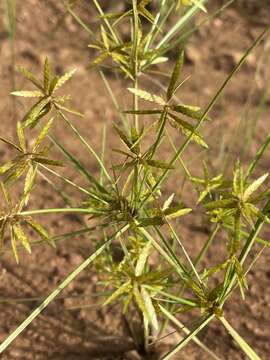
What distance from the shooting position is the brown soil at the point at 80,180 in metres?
1.51

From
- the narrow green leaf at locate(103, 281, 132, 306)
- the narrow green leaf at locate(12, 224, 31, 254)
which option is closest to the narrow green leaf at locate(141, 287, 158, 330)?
the narrow green leaf at locate(103, 281, 132, 306)

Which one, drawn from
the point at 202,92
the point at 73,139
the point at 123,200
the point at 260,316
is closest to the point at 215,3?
the point at 202,92

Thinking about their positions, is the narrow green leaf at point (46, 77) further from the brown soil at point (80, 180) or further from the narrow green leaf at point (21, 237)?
the brown soil at point (80, 180)

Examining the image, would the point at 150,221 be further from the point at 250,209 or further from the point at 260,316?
the point at 260,316

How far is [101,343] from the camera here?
1518mm

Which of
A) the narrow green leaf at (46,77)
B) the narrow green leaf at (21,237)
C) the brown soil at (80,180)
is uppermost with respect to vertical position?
the narrow green leaf at (46,77)

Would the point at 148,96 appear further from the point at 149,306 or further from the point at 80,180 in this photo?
the point at 80,180

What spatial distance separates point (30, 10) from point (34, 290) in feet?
4.52

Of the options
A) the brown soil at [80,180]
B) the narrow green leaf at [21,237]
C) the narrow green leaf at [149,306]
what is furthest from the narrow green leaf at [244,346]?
the brown soil at [80,180]

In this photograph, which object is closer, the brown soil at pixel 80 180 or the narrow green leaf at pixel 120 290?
the narrow green leaf at pixel 120 290

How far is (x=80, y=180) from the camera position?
1940 mm

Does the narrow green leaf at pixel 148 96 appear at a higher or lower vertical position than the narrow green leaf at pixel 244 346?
higher

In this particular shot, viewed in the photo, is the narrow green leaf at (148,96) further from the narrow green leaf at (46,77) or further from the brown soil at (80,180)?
the brown soil at (80,180)

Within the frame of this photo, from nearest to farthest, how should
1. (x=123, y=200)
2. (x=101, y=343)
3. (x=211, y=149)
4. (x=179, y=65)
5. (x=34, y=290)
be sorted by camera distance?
(x=179, y=65) < (x=123, y=200) < (x=101, y=343) < (x=34, y=290) < (x=211, y=149)
